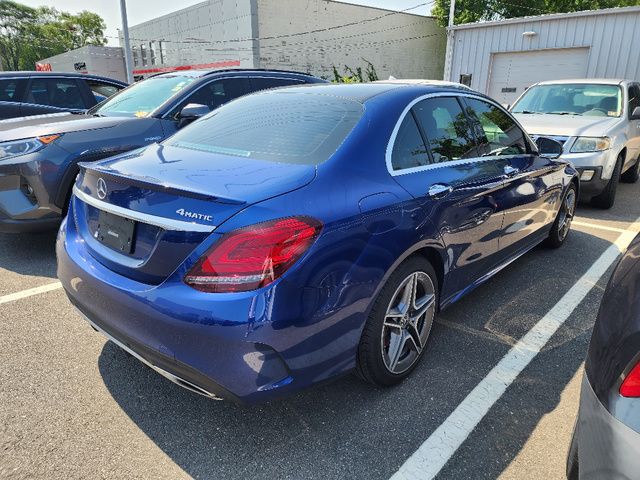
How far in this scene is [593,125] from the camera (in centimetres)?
661

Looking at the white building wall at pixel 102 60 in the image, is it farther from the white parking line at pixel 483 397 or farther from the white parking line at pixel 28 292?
the white parking line at pixel 483 397

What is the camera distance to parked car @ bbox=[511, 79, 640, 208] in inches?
248

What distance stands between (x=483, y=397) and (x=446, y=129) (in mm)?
1636

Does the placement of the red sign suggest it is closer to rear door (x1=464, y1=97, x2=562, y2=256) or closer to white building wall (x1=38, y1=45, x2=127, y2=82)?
white building wall (x1=38, y1=45, x2=127, y2=82)

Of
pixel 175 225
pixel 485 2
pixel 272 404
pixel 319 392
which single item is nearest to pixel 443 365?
pixel 319 392

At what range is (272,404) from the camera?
2488 millimetres

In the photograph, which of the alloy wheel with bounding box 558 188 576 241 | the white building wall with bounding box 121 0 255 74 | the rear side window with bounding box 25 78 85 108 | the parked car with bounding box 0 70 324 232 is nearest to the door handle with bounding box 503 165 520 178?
the alloy wheel with bounding box 558 188 576 241

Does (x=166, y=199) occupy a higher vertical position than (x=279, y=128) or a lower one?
lower

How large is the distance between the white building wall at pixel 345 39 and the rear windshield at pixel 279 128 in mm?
21623

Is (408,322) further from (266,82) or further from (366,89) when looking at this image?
(266,82)

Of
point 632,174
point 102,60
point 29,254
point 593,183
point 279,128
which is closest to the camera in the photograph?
point 279,128

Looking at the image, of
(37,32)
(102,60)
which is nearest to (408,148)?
(102,60)

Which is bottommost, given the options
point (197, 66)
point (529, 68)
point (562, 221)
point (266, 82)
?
point (562, 221)

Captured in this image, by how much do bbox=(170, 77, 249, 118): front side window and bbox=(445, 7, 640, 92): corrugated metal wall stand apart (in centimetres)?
1323
